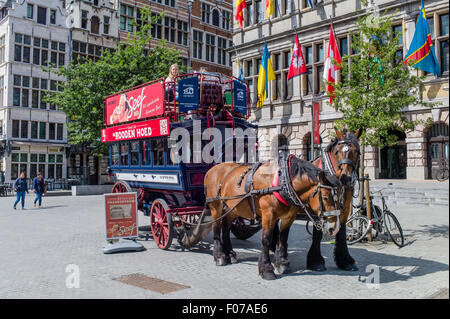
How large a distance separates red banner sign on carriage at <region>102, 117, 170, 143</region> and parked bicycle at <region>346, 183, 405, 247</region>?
15.7 feet

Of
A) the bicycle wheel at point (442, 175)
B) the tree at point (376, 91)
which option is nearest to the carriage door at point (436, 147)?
the bicycle wheel at point (442, 175)

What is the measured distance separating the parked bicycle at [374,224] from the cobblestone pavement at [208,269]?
0.75 feet

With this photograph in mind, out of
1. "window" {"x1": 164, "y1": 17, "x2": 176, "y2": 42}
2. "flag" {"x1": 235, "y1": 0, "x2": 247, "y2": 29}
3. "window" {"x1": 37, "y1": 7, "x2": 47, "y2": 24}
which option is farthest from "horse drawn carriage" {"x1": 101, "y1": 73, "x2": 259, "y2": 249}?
"window" {"x1": 164, "y1": 17, "x2": 176, "y2": 42}

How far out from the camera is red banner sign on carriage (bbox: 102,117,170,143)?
29.7ft

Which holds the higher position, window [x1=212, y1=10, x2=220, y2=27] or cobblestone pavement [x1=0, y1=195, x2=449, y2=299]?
window [x1=212, y1=10, x2=220, y2=27]

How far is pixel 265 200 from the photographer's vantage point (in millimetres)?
6750

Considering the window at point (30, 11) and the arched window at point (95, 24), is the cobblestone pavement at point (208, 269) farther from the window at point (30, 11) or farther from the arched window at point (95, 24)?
the arched window at point (95, 24)

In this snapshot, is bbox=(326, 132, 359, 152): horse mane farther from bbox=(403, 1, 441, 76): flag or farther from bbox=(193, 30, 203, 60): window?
bbox=(193, 30, 203, 60): window

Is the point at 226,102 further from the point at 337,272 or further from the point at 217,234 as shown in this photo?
the point at 337,272

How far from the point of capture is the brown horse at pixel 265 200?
609cm

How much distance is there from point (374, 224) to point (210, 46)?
132ft

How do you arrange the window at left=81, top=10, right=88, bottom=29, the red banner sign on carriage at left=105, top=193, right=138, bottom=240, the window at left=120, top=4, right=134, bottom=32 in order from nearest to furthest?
the red banner sign on carriage at left=105, top=193, right=138, bottom=240 → the window at left=81, top=10, right=88, bottom=29 → the window at left=120, top=4, right=134, bottom=32
